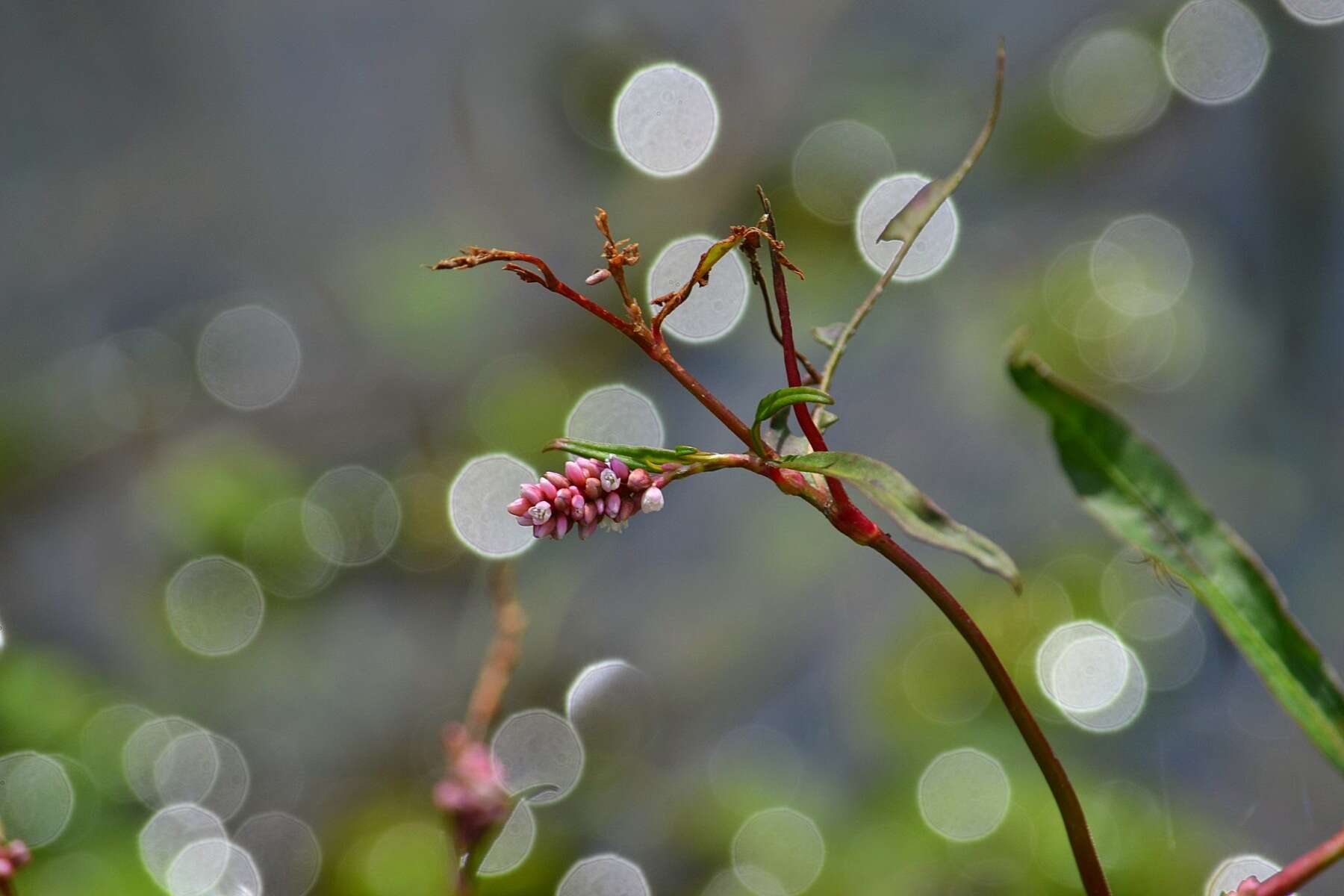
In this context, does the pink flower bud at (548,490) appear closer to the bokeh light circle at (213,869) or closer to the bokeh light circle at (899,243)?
the bokeh light circle at (213,869)

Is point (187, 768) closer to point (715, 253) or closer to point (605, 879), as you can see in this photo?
point (605, 879)

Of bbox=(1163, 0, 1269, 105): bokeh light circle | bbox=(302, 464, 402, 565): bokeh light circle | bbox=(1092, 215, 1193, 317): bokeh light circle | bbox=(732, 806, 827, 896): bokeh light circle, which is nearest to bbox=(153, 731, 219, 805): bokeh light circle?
bbox=(302, 464, 402, 565): bokeh light circle

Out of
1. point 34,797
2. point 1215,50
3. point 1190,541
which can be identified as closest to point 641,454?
point 1190,541

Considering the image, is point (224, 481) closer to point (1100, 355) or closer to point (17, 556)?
point (17, 556)

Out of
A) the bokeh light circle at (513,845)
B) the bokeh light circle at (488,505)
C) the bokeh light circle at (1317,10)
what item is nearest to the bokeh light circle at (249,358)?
the bokeh light circle at (488,505)

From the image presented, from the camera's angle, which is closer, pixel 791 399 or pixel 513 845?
pixel 791 399

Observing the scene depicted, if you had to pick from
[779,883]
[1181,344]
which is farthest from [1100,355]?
Result: [779,883]
